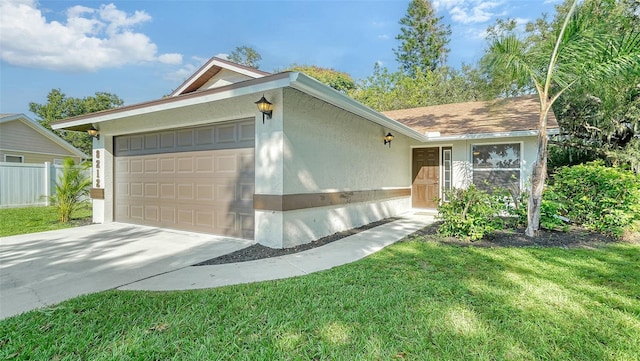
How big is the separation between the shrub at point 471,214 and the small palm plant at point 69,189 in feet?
29.0

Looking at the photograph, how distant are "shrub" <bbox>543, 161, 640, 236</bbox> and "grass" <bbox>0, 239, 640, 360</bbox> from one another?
2.67 meters

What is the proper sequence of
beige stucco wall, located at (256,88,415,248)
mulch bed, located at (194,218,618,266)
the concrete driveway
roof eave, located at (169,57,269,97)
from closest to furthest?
1. the concrete driveway
2. mulch bed, located at (194,218,618,266)
3. beige stucco wall, located at (256,88,415,248)
4. roof eave, located at (169,57,269,97)

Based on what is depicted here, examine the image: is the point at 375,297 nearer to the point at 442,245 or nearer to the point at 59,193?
the point at 442,245

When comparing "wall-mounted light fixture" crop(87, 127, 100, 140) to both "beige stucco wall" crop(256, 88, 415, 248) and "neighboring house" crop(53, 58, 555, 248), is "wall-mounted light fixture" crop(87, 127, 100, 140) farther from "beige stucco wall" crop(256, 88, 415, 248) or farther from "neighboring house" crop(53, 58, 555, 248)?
"beige stucco wall" crop(256, 88, 415, 248)

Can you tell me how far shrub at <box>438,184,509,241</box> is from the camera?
18.1 ft

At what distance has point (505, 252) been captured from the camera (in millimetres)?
4707

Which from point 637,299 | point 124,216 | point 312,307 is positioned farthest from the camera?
point 124,216

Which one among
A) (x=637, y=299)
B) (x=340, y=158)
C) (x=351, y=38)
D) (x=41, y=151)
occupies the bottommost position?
(x=637, y=299)

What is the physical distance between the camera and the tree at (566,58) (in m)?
5.02

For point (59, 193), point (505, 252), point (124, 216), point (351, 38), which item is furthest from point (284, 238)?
point (351, 38)

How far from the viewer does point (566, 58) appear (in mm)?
5395

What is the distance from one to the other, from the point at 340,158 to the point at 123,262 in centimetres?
420

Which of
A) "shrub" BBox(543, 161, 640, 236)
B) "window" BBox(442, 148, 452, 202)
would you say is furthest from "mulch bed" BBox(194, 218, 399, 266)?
"window" BBox(442, 148, 452, 202)

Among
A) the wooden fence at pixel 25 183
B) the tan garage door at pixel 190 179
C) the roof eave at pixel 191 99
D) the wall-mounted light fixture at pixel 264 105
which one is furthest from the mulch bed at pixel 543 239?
the wooden fence at pixel 25 183
